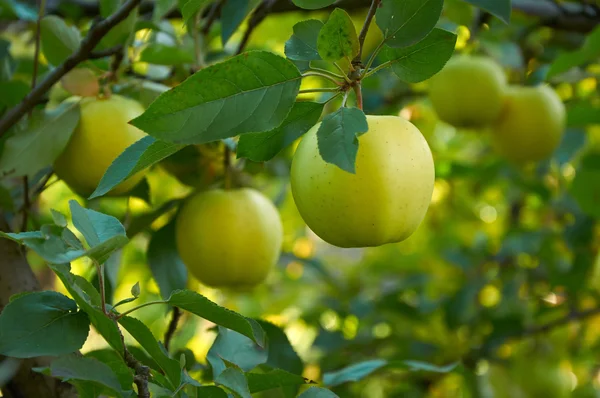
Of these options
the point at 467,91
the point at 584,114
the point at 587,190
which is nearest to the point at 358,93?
the point at 467,91

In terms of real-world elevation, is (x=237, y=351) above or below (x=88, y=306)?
below

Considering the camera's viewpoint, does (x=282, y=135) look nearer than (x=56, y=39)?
Yes

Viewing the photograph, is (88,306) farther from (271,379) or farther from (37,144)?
(37,144)

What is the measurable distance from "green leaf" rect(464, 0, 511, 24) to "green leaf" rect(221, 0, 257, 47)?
0.30 m

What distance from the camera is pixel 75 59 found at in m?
0.75

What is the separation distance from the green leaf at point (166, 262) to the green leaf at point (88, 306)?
0.43 meters

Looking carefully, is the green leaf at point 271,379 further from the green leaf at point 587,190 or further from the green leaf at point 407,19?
the green leaf at point 587,190

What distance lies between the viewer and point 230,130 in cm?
51

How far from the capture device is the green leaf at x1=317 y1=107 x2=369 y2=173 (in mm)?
496

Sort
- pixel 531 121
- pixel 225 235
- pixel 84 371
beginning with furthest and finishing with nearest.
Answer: pixel 531 121
pixel 225 235
pixel 84 371

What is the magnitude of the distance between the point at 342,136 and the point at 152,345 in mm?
198

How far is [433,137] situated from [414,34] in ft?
4.92

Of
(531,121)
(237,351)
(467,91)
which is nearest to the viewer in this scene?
(237,351)

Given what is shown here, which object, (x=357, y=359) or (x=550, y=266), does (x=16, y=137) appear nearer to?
(x=357, y=359)
